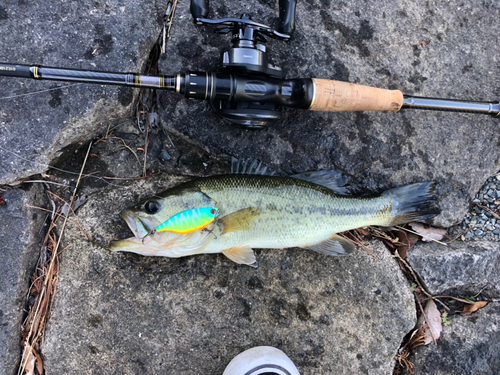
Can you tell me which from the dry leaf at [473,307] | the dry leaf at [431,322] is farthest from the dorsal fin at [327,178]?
the dry leaf at [473,307]

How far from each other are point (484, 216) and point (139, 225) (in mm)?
3147

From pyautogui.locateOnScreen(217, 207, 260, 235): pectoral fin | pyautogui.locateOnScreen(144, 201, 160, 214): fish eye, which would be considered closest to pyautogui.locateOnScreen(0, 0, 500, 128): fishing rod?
pyautogui.locateOnScreen(217, 207, 260, 235): pectoral fin

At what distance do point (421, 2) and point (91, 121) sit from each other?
10.4ft

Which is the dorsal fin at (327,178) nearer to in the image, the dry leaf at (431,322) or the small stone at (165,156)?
the small stone at (165,156)

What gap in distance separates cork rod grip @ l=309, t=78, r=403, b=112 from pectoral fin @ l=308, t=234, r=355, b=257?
1076mm

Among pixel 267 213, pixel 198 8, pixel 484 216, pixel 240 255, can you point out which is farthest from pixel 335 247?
pixel 198 8

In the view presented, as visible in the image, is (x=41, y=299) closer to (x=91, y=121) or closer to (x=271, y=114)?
(x=91, y=121)

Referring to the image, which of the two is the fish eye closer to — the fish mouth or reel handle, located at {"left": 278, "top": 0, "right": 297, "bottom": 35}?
the fish mouth

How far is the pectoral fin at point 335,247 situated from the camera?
2.95m

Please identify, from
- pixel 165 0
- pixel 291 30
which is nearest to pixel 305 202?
pixel 291 30

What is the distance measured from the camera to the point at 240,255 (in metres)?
2.81

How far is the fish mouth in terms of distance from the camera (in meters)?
2.65

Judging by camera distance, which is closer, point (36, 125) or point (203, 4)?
point (203, 4)

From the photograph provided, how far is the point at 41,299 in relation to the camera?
9.58 ft
